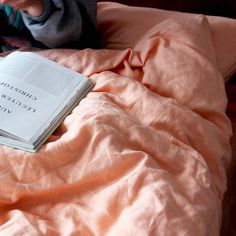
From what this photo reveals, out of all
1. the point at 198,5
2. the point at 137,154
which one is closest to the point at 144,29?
the point at 198,5

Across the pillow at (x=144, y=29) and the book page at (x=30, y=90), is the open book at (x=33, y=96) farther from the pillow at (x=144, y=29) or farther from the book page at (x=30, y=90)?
the pillow at (x=144, y=29)

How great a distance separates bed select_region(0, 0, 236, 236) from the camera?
60 centimetres

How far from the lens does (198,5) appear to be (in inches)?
49.8

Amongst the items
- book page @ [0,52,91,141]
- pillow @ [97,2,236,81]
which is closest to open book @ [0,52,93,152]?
book page @ [0,52,91,141]

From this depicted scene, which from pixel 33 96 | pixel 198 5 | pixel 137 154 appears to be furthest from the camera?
pixel 198 5

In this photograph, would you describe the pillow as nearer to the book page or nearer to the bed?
the bed

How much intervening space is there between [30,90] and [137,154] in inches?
11.0

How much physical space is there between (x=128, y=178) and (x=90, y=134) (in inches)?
4.3

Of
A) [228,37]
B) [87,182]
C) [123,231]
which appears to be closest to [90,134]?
[87,182]

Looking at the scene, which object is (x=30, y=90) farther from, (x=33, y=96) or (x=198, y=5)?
(x=198, y=5)

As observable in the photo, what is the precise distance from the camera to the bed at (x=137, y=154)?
0.60 metres

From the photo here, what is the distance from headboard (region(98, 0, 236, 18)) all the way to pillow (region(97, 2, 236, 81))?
0.55ft

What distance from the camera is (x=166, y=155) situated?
691 millimetres

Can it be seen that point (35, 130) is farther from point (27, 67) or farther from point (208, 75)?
point (208, 75)
